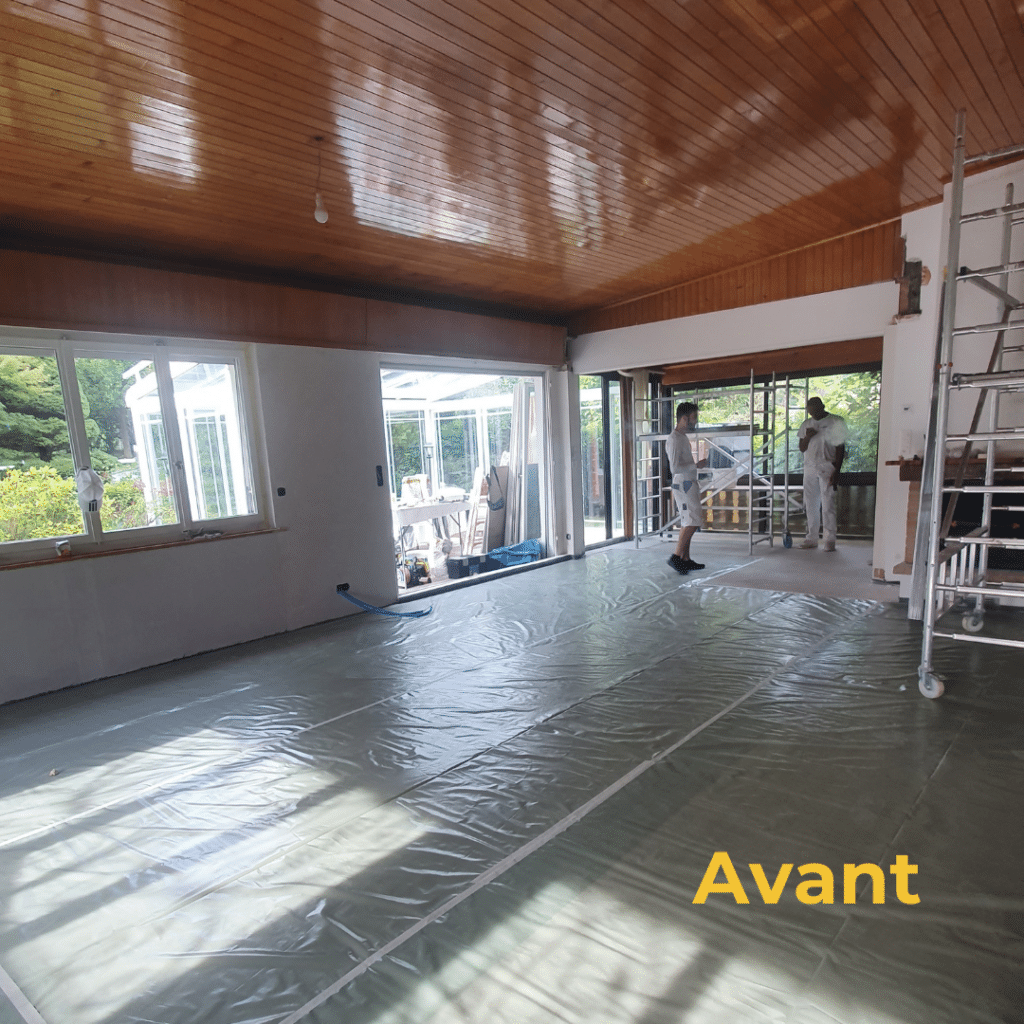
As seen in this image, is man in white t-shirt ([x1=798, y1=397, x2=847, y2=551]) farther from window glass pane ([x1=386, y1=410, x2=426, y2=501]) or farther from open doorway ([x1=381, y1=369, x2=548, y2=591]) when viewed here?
window glass pane ([x1=386, y1=410, x2=426, y2=501])

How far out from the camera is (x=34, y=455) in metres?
3.76

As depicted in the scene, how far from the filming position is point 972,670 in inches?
131

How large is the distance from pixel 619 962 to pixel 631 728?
1314 mm

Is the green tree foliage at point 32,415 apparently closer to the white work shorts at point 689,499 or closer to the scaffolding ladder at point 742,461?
the white work shorts at point 689,499

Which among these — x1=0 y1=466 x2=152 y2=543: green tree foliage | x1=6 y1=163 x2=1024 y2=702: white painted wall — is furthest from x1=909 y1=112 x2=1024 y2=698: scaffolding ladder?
x1=0 y1=466 x2=152 y2=543: green tree foliage

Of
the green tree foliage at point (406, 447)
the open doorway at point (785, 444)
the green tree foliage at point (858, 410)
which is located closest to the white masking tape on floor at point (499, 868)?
the open doorway at point (785, 444)

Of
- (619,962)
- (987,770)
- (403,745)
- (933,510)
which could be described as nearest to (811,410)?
(933,510)

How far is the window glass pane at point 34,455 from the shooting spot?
3.67 m

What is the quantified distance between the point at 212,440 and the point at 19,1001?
3.58 metres

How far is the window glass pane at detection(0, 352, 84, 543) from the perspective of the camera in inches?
144

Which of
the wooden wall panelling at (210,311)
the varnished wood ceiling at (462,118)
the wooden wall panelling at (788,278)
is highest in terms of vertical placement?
the varnished wood ceiling at (462,118)

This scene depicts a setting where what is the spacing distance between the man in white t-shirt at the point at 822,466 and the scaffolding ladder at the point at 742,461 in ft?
0.79

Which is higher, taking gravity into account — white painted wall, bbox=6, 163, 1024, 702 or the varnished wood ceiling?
the varnished wood ceiling

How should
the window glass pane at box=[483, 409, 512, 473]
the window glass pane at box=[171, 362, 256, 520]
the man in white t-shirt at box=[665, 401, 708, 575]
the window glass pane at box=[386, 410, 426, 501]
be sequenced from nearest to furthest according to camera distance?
the window glass pane at box=[171, 362, 256, 520] → the man in white t-shirt at box=[665, 401, 708, 575] → the window glass pane at box=[386, 410, 426, 501] → the window glass pane at box=[483, 409, 512, 473]
